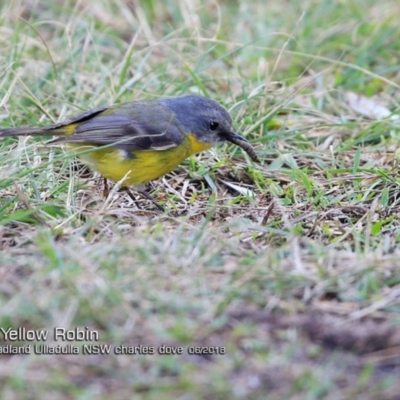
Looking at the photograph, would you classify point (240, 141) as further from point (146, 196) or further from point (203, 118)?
point (146, 196)

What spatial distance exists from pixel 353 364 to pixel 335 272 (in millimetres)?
696

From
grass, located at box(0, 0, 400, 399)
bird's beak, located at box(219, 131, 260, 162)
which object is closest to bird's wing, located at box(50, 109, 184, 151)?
grass, located at box(0, 0, 400, 399)

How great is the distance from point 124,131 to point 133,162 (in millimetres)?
222

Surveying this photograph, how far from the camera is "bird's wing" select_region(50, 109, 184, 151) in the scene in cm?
541

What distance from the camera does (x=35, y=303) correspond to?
11.6 feet

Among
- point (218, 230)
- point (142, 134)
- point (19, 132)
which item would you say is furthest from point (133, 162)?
point (218, 230)

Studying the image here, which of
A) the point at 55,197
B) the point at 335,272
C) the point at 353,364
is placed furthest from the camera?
the point at 55,197

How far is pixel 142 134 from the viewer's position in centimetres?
554

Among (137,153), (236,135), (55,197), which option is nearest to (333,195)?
(236,135)

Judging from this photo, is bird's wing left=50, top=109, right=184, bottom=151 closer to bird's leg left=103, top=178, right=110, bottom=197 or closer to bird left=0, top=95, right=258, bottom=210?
bird left=0, top=95, right=258, bottom=210

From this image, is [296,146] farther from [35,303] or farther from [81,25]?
[35,303]

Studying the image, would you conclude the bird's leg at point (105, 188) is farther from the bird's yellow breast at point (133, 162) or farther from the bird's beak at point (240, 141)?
the bird's beak at point (240, 141)

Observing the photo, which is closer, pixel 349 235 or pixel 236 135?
pixel 349 235

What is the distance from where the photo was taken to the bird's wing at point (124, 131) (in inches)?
213
